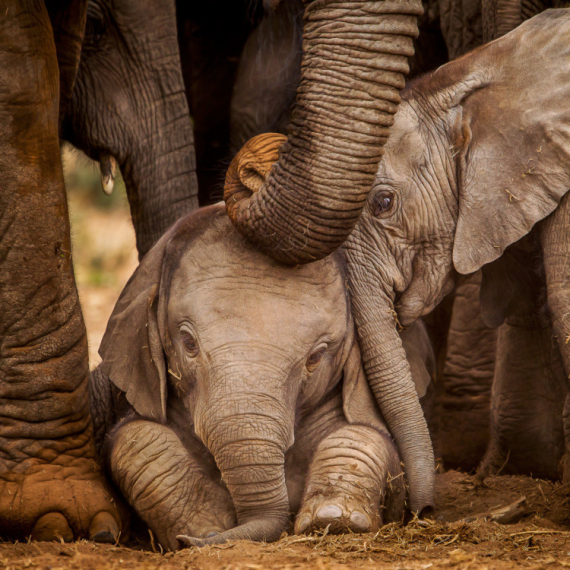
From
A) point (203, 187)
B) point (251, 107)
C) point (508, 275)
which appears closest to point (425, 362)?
point (508, 275)

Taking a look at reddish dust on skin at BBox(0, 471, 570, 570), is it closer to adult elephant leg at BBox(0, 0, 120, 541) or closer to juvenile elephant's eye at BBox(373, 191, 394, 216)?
adult elephant leg at BBox(0, 0, 120, 541)

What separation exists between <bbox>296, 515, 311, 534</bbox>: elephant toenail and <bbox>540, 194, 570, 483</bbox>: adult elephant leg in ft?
3.35

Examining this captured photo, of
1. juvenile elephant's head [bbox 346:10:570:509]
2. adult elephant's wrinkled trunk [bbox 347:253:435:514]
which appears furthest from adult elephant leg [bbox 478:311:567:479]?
adult elephant's wrinkled trunk [bbox 347:253:435:514]

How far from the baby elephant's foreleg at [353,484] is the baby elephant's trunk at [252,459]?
0.36 ft

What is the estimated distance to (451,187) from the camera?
144 inches

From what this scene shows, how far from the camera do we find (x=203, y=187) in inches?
237

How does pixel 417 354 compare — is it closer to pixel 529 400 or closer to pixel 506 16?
pixel 529 400

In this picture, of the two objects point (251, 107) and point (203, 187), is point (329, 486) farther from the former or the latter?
point (203, 187)

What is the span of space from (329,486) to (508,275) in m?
1.34

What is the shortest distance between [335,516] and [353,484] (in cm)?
20

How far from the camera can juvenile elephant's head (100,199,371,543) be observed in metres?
3.12

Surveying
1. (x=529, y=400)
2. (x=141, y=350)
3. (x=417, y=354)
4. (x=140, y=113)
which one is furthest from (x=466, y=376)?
(x=141, y=350)

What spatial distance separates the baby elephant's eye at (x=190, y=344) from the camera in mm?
3346

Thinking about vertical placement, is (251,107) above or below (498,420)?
above
